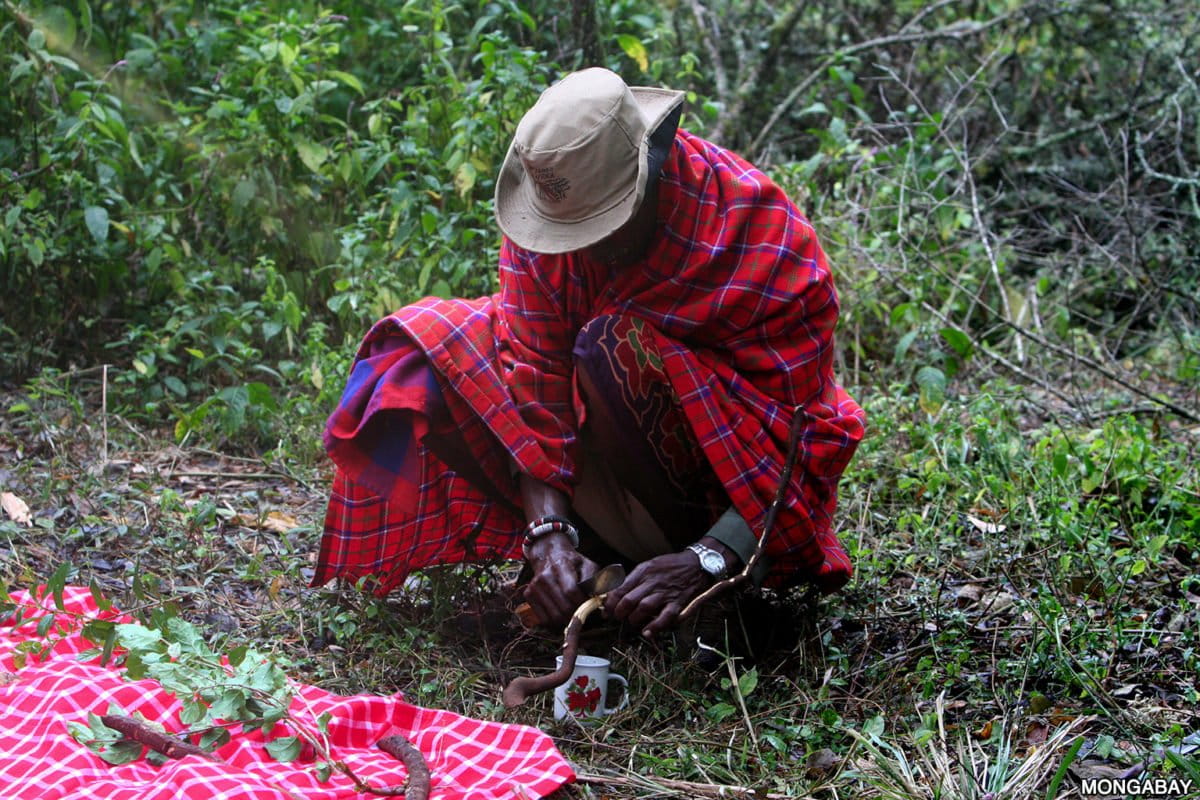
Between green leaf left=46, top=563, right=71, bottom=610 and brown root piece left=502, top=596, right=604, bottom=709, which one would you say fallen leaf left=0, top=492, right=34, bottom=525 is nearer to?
green leaf left=46, top=563, right=71, bottom=610

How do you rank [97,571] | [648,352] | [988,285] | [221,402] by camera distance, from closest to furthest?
[648,352], [97,571], [221,402], [988,285]

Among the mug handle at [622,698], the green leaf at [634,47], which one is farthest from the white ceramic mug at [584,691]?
the green leaf at [634,47]

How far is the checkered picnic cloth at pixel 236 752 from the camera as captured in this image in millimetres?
1697

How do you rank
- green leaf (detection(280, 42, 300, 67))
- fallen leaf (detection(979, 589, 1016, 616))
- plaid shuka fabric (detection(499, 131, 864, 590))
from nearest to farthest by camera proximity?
1. plaid shuka fabric (detection(499, 131, 864, 590))
2. fallen leaf (detection(979, 589, 1016, 616))
3. green leaf (detection(280, 42, 300, 67))

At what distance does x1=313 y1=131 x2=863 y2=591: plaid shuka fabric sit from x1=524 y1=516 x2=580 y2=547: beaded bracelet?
90 mm

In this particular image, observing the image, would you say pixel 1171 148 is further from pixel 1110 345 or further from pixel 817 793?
pixel 817 793

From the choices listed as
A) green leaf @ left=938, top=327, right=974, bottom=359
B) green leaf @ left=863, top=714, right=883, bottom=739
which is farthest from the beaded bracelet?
green leaf @ left=938, top=327, right=974, bottom=359

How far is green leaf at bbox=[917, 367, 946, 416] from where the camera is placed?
3.42 m

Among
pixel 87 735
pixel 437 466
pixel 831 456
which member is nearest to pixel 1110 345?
Result: pixel 831 456

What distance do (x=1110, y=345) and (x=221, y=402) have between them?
3.47 meters

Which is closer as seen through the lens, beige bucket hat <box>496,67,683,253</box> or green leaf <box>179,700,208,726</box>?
green leaf <box>179,700,208,726</box>

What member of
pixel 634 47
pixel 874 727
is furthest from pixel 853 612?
pixel 634 47

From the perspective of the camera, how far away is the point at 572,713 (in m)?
2.06

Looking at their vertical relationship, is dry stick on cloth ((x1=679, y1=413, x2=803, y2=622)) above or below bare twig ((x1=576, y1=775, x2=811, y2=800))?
above
